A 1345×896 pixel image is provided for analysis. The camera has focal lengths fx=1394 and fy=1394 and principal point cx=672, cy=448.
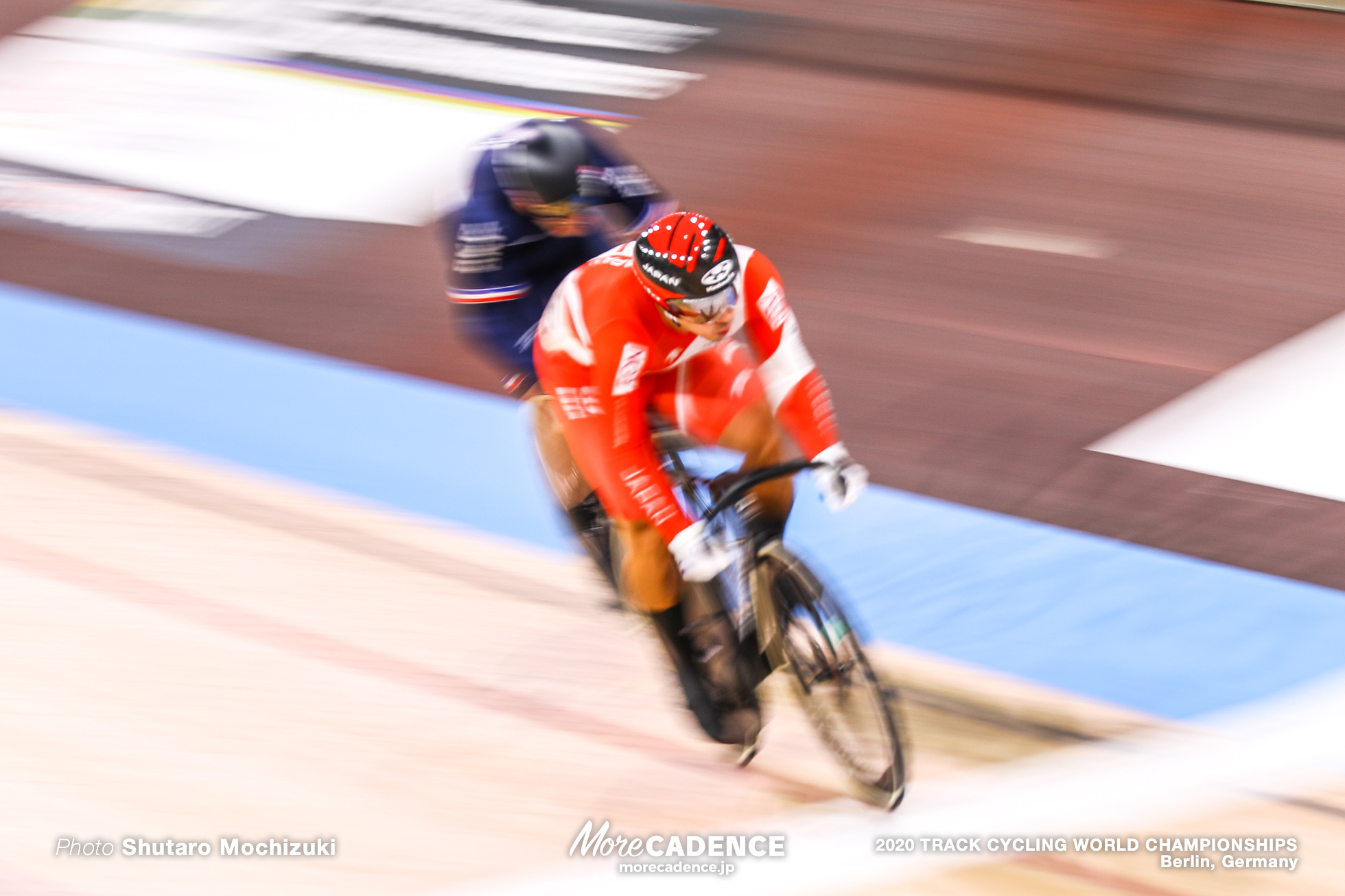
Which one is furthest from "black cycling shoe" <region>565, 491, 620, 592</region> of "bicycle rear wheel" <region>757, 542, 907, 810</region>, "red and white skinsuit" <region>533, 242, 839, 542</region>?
"bicycle rear wheel" <region>757, 542, 907, 810</region>

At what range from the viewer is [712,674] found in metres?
3.22

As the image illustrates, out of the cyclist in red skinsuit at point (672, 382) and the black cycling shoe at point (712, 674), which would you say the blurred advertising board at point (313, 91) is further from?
the black cycling shoe at point (712, 674)

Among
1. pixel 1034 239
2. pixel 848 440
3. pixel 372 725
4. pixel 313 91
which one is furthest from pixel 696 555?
pixel 313 91

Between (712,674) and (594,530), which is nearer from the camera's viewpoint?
(712,674)

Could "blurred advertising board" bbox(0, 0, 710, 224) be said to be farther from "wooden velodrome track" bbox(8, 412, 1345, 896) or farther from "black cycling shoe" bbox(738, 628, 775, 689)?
"black cycling shoe" bbox(738, 628, 775, 689)

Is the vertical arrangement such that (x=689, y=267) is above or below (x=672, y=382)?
above

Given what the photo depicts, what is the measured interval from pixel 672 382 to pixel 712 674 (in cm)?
68

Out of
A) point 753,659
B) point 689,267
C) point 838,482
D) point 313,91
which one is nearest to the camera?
point 689,267

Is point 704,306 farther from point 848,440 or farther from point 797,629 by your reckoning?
point 848,440

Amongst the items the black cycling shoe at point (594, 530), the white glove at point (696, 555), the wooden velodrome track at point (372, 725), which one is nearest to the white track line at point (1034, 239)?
the wooden velodrome track at point (372, 725)

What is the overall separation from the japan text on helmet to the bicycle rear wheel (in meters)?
0.98

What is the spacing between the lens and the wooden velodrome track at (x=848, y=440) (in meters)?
3.33

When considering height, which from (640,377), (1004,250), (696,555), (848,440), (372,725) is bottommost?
(372,725)

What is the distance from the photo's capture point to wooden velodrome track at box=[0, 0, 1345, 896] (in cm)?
333
